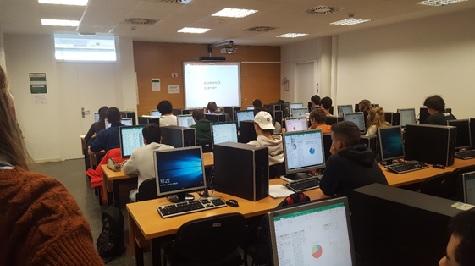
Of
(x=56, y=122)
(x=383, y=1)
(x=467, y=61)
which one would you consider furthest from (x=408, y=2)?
(x=56, y=122)

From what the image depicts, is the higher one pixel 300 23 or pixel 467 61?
pixel 300 23

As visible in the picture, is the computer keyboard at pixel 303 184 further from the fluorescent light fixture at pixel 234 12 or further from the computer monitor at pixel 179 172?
the fluorescent light fixture at pixel 234 12

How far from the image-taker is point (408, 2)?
5.83m

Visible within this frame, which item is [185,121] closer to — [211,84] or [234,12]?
[234,12]

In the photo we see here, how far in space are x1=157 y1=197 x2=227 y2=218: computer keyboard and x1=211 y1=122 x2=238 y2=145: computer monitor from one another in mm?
2159

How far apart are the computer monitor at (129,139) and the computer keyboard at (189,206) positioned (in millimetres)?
1976

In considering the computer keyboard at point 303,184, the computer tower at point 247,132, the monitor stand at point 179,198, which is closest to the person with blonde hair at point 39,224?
the monitor stand at point 179,198

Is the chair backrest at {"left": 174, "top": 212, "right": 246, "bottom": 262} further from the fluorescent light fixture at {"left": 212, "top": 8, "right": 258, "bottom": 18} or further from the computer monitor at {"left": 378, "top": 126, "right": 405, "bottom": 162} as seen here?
the fluorescent light fixture at {"left": 212, "top": 8, "right": 258, "bottom": 18}

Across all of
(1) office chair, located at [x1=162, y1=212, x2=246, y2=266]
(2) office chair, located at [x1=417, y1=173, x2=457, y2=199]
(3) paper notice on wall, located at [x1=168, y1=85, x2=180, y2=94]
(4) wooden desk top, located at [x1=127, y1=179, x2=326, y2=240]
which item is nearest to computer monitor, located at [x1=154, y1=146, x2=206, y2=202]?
(4) wooden desk top, located at [x1=127, y1=179, x2=326, y2=240]

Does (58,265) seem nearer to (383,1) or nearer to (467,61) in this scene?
(383,1)

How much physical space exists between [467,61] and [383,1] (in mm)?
2687

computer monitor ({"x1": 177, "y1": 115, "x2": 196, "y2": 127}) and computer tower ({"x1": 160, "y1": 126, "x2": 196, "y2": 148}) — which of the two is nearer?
computer tower ({"x1": 160, "y1": 126, "x2": 196, "y2": 148})

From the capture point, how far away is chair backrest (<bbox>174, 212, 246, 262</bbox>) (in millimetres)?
2262

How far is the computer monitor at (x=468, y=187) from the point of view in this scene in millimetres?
2105
